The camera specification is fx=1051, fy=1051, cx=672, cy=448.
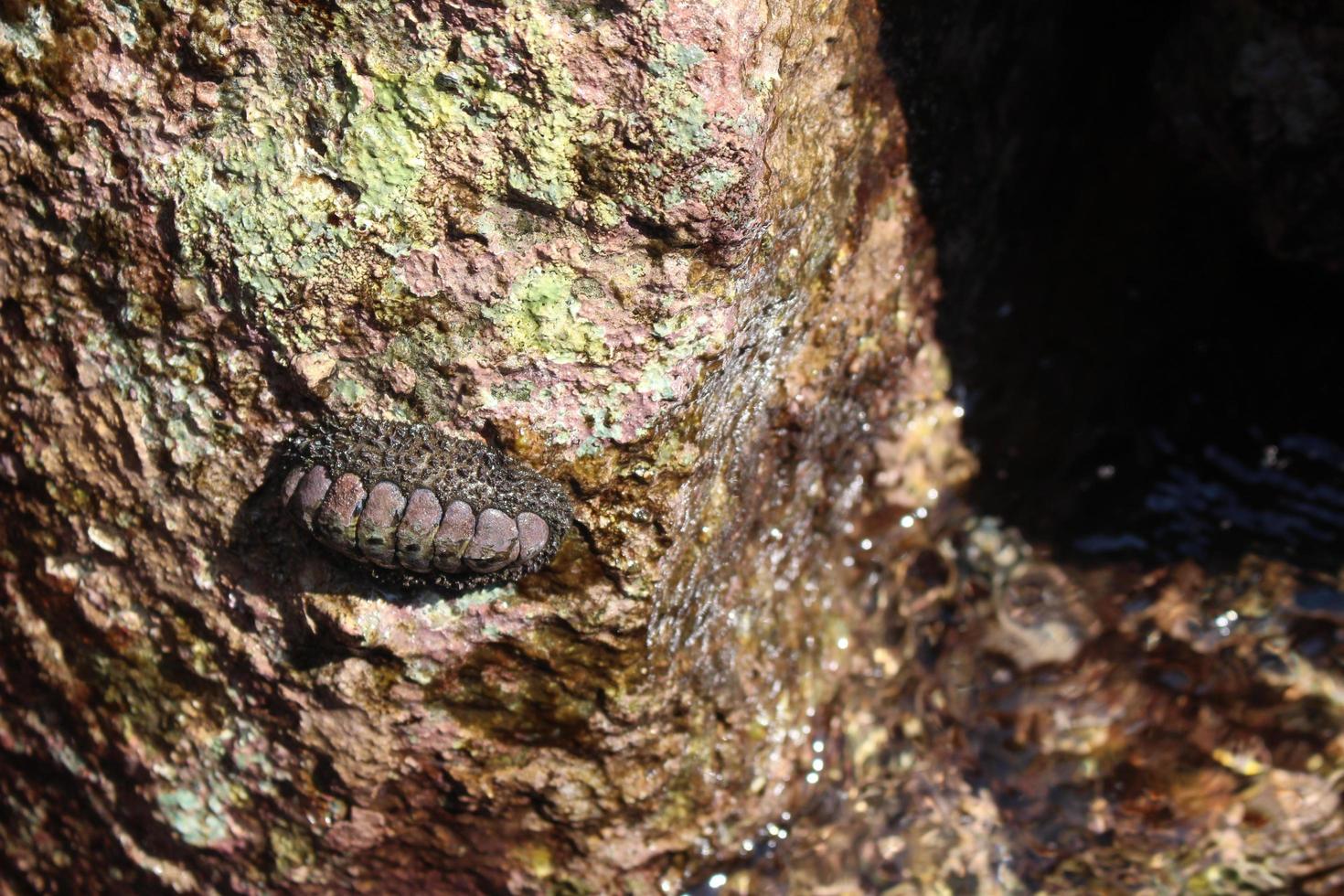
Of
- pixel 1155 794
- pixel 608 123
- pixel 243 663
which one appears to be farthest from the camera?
pixel 1155 794

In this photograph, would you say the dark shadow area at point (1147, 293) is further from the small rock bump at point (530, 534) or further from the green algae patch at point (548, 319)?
the small rock bump at point (530, 534)

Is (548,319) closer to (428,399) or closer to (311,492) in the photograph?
(428,399)

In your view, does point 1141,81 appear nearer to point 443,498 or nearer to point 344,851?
point 443,498

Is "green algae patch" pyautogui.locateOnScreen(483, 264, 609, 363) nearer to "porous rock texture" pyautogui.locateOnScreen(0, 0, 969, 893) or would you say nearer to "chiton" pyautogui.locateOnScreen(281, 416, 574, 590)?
"porous rock texture" pyautogui.locateOnScreen(0, 0, 969, 893)

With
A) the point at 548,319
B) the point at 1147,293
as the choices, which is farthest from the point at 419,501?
the point at 1147,293

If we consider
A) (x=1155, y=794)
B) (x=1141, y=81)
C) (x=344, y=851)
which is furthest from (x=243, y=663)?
(x=1141, y=81)

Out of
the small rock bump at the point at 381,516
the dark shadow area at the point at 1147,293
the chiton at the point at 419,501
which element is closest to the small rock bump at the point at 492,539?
the chiton at the point at 419,501
